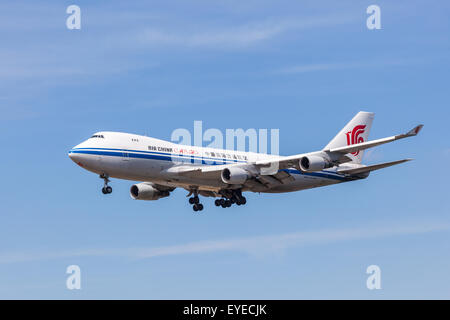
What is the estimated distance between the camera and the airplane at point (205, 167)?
235 ft

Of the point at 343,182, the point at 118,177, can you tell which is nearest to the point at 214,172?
the point at 118,177

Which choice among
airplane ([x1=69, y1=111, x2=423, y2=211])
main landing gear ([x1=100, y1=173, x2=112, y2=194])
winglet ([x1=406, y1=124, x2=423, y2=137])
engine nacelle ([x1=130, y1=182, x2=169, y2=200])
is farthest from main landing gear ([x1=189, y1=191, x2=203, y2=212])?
winglet ([x1=406, y1=124, x2=423, y2=137])

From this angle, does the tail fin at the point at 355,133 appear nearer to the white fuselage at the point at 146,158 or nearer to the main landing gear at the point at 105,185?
the white fuselage at the point at 146,158

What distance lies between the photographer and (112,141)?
72.4m

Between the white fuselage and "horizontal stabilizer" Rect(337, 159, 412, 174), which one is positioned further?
"horizontal stabilizer" Rect(337, 159, 412, 174)

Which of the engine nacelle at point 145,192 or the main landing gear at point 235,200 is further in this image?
the engine nacelle at point 145,192

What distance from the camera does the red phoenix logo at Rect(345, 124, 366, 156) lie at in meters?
85.3

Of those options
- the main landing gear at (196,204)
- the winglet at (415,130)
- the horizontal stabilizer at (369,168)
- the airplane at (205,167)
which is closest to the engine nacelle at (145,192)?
the airplane at (205,167)

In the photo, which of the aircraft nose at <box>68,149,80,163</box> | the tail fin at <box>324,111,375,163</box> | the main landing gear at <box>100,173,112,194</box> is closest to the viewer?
the aircraft nose at <box>68,149,80,163</box>

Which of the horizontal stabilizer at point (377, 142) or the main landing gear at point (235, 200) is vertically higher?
the horizontal stabilizer at point (377, 142)

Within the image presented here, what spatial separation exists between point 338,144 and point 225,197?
13.9m

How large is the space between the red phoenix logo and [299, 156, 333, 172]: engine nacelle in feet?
44.8

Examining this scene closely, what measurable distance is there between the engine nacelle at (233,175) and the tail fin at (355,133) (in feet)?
44.6

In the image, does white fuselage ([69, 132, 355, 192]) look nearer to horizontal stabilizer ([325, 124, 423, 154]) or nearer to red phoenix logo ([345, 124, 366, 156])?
horizontal stabilizer ([325, 124, 423, 154])
